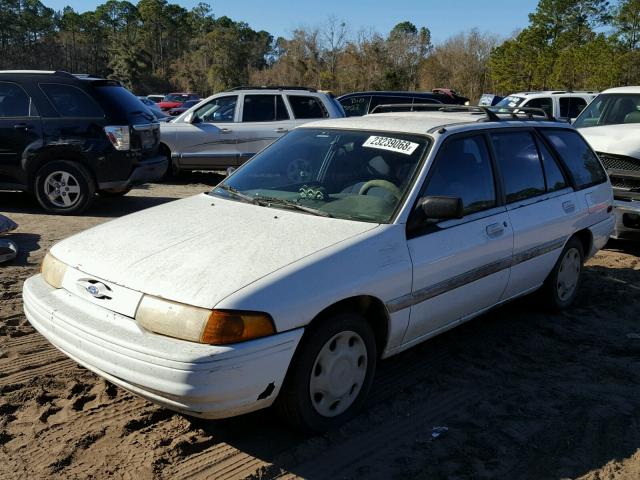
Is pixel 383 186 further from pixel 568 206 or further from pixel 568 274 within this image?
pixel 568 274

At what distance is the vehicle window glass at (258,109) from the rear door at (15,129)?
425 cm

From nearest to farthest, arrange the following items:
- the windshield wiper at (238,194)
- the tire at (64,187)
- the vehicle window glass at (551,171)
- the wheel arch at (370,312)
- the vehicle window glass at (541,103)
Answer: the wheel arch at (370,312), the windshield wiper at (238,194), the vehicle window glass at (551,171), the tire at (64,187), the vehicle window glass at (541,103)

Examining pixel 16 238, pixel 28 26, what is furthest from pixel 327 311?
pixel 28 26

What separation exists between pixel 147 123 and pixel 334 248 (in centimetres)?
642

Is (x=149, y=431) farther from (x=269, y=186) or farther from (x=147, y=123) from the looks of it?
(x=147, y=123)

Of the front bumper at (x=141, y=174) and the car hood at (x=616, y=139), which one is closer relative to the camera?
the car hood at (x=616, y=139)

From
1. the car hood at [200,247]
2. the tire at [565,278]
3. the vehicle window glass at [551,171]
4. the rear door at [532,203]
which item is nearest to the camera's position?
the car hood at [200,247]

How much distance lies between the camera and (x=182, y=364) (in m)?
2.77

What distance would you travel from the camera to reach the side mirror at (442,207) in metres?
3.65

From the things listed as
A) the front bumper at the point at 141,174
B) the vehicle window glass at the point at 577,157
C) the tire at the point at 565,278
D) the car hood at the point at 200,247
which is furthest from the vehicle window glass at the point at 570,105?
the car hood at the point at 200,247

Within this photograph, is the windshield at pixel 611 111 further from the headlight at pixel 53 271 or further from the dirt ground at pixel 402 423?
the headlight at pixel 53 271

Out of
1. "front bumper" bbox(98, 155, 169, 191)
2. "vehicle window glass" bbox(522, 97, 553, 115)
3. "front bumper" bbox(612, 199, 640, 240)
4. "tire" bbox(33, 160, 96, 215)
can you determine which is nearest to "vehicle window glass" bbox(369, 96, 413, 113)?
"vehicle window glass" bbox(522, 97, 553, 115)

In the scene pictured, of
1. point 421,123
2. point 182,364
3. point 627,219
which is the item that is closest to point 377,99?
point 627,219

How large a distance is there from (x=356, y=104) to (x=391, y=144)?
37.9ft
